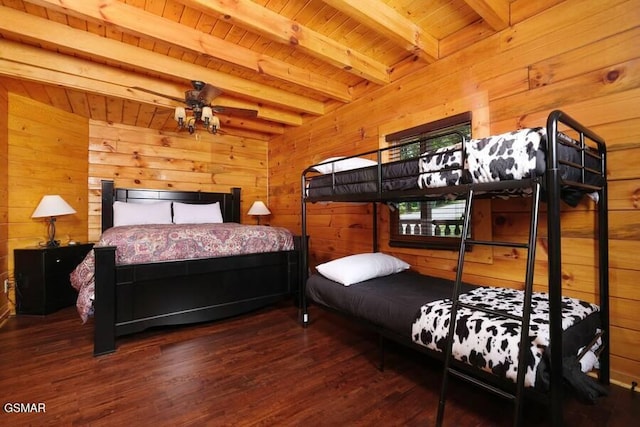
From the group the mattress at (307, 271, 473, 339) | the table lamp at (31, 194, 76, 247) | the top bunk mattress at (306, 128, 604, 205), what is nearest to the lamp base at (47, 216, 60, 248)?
the table lamp at (31, 194, 76, 247)

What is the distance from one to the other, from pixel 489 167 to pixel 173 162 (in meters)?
4.17

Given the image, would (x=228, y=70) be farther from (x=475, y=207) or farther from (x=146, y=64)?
(x=475, y=207)

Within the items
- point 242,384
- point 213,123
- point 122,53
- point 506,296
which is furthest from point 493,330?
point 122,53

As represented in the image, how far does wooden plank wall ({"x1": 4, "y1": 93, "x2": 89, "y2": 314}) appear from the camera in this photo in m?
3.02

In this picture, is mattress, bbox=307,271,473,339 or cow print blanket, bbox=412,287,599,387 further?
mattress, bbox=307,271,473,339

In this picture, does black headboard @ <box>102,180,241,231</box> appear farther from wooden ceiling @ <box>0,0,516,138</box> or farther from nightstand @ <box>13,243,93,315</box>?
wooden ceiling @ <box>0,0,516,138</box>

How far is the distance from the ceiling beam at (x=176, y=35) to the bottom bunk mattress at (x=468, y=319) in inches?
77.9

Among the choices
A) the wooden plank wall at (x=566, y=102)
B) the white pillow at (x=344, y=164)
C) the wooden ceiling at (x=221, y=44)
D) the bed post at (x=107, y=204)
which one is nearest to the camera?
the wooden plank wall at (x=566, y=102)

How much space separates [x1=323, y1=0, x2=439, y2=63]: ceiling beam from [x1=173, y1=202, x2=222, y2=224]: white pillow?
295 cm

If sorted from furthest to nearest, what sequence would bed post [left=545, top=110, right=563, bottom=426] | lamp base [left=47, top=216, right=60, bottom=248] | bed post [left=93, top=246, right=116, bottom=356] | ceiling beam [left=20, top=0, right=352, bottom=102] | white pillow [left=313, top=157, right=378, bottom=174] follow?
lamp base [left=47, top=216, right=60, bottom=248], white pillow [left=313, top=157, right=378, bottom=174], bed post [left=93, top=246, right=116, bottom=356], ceiling beam [left=20, top=0, right=352, bottom=102], bed post [left=545, top=110, right=563, bottom=426]

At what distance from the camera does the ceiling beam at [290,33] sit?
1855 millimetres

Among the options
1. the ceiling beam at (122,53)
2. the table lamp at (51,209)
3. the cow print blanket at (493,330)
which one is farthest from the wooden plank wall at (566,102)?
the table lamp at (51,209)

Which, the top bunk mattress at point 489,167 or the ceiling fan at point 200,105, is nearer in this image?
the top bunk mattress at point 489,167

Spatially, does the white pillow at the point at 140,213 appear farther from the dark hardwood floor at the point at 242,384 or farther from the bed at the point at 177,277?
the dark hardwood floor at the point at 242,384
